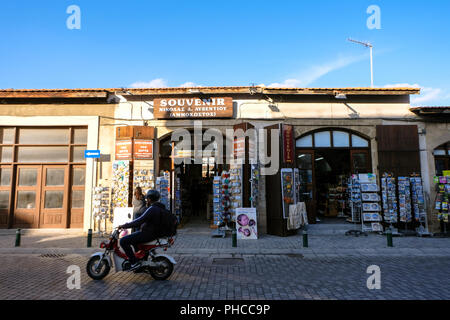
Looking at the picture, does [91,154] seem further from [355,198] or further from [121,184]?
[355,198]

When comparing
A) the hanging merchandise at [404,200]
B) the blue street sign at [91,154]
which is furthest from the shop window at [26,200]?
the hanging merchandise at [404,200]

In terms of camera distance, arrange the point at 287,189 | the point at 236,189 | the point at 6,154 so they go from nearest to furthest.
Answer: the point at 287,189
the point at 236,189
the point at 6,154

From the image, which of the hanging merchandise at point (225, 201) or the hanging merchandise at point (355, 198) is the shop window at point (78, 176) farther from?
the hanging merchandise at point (355, 198)

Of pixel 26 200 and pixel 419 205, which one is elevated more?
pixel 26 200

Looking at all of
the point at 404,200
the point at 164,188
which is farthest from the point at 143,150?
the point at 404,200

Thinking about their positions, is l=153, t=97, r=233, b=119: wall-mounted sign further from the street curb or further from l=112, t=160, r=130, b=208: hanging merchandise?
the street curb

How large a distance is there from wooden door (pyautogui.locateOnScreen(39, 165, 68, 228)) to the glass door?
9.28m

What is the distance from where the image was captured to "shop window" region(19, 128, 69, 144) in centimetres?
1072

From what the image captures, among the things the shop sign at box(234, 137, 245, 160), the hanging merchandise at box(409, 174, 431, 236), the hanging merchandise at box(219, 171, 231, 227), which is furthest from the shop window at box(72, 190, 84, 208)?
the hanging merchandise at box(409, 174, 431, 236)

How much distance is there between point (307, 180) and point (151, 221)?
24.0 feet

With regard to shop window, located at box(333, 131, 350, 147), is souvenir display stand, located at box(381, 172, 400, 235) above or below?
below

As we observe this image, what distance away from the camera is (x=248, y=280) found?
511 cm

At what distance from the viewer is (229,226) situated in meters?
9.94

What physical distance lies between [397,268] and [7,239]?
11580 millimetres
